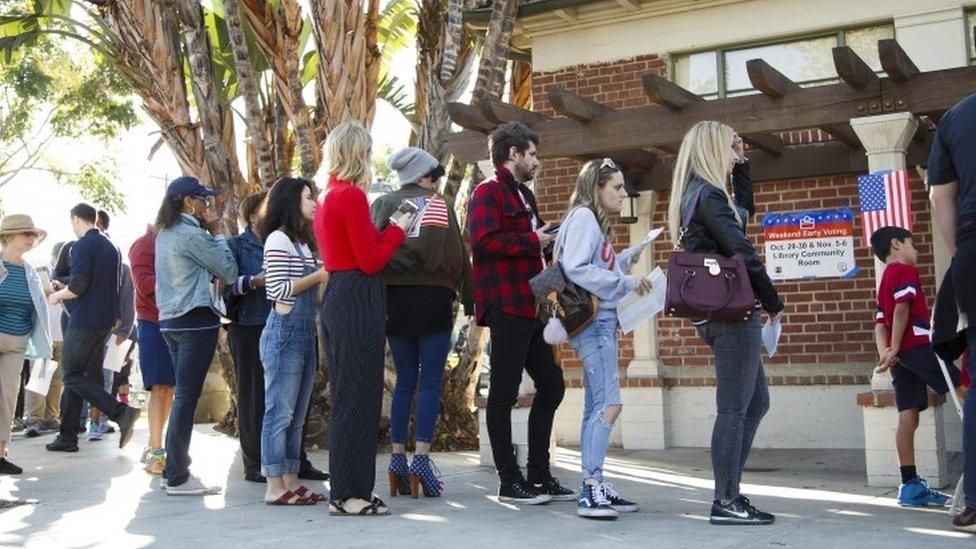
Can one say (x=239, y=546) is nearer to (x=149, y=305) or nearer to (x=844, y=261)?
(x=149, y=305)

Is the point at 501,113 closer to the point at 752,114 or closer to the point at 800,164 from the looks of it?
the point at 752,114

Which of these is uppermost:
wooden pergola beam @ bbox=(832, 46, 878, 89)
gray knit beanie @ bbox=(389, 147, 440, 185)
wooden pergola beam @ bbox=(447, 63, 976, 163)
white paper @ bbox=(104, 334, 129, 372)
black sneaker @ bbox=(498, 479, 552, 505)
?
wooden pergola beam @ bbox=(832, 46, 878, 89)

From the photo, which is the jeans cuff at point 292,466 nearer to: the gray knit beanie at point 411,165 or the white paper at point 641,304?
the gray knit beanie at point 411,165

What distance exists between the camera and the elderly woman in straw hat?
287 inches

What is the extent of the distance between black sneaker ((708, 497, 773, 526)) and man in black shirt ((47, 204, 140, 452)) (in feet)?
16.3

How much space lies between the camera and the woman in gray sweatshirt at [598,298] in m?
5.73

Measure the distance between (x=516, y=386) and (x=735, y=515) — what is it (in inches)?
55.8

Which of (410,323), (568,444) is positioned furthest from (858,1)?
(410,323)

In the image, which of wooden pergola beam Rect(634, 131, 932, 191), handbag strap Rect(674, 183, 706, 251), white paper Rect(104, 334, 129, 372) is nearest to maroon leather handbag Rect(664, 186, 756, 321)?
handbag strap Rect(674, 183, 706, 251)

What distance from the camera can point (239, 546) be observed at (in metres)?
5.02

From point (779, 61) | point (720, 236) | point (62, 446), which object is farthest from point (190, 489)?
point (779, 61)

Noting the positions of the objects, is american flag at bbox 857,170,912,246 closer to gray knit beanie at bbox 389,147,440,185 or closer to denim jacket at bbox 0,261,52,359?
gray knit beanie at bbox 389,147,440,185

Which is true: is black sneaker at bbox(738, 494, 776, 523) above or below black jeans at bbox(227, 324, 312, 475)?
below

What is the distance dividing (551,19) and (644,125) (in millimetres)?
3039
